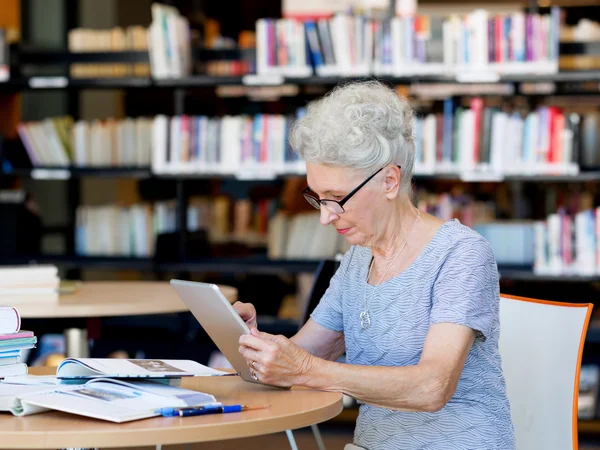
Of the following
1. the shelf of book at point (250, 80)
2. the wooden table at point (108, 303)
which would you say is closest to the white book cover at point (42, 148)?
the shelf of book at point (250, 80)

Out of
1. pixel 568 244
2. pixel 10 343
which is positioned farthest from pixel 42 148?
pixel 10 343

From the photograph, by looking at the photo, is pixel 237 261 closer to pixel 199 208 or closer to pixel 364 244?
pixel 199 208

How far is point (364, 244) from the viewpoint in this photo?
74.9 inches

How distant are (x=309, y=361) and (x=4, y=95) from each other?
13.9ft

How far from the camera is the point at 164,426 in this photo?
135 centimetres

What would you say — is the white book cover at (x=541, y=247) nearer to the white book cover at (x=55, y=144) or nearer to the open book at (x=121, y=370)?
the white book cover at (x=55, y=144)

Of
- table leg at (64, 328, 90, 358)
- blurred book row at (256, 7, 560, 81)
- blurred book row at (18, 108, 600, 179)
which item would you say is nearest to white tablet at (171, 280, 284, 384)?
table leg at (64, 328, 90, 358)

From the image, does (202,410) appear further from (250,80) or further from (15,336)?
(250,80)

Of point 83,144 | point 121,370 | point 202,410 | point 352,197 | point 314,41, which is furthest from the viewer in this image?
point 83,144

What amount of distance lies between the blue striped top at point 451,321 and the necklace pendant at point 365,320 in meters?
0.01

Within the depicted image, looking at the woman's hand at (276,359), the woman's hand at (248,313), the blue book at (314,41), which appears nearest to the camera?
the woman's hand at (276,359)

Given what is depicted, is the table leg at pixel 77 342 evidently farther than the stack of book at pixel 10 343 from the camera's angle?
Yes

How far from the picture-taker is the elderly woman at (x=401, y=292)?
1657mm

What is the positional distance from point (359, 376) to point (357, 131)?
0.45 m
